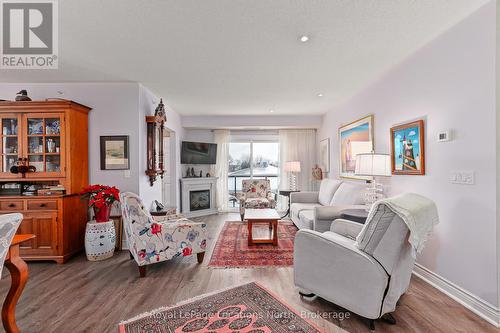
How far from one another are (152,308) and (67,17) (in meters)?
2.59

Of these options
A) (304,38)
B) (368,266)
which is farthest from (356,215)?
(304,38)

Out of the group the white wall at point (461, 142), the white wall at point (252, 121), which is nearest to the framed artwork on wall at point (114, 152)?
the white wall at point (252, 121)

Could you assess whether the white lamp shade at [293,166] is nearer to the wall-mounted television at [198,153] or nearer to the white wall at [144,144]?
the wall-mounted television at [198,153]

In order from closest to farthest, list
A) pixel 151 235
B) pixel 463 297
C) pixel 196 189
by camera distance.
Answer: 1. pixel 463 297
2. pixel 151 235
3. pixel 196 189

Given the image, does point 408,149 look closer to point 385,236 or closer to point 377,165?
point 377,165

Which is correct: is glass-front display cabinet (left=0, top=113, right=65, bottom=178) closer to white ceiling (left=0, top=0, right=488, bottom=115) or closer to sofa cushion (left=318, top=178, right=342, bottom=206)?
white ceiling (left=0, top=0, right=488, bottom=115)

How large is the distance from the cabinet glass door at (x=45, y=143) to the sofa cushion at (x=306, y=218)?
3438mm

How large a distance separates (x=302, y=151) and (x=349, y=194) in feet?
9.45

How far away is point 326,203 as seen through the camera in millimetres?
4441

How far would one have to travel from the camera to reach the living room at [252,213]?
1.86m

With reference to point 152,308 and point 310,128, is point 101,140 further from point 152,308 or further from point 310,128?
point 310,128

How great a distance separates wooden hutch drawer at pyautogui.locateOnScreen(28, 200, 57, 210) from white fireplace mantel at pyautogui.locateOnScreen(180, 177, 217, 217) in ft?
9.61

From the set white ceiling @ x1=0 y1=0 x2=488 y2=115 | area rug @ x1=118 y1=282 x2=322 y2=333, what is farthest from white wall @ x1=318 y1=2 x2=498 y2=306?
area rug @ x1=118 y1=282 x2=322 y2=333

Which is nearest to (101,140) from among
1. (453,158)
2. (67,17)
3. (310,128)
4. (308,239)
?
(67,17)
